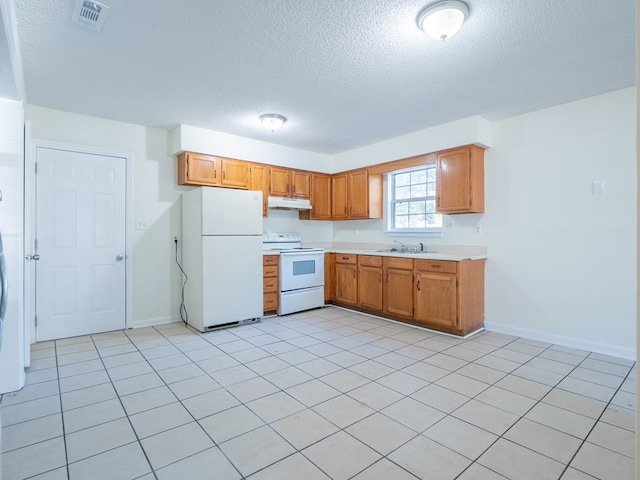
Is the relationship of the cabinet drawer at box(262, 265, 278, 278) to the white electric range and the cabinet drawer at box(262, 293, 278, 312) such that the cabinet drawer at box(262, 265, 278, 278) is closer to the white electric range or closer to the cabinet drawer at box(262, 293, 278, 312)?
the white electric range

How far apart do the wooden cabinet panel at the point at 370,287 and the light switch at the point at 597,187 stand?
7.61ft

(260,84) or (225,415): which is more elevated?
(260,84)

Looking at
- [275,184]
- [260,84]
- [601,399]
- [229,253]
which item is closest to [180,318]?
[229,253]

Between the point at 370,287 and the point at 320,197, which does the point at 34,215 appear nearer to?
the point at 320,197

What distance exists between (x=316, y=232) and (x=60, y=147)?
11.6ft

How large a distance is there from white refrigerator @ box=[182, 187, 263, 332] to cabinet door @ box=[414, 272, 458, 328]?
1.92 meters

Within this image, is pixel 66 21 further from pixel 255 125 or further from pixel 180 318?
pixel 180 318

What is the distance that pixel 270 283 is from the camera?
4523 millimetres

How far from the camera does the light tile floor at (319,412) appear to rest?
1652mm

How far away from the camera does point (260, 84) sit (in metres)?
2.99

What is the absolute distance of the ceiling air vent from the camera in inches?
77.0

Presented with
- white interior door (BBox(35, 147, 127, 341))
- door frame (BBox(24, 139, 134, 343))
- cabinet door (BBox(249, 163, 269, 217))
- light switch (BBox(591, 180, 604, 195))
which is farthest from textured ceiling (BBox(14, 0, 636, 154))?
cabinet door (BBox(249, 163, 269, 217))

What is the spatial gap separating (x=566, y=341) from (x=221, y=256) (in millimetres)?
3705

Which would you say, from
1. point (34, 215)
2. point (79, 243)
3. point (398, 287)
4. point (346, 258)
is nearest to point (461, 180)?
point (398, 287)
